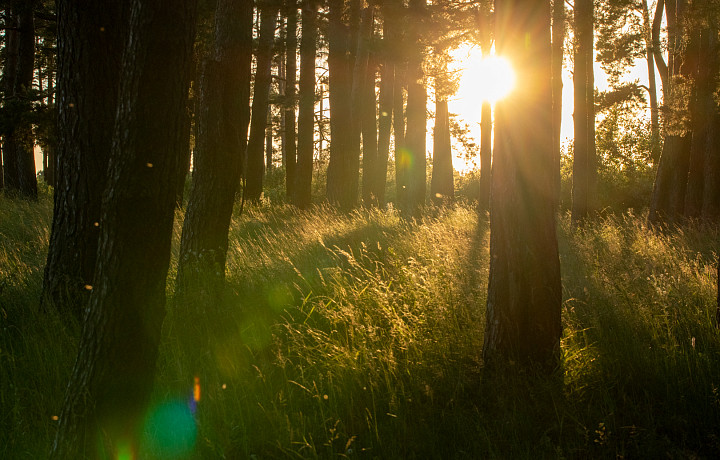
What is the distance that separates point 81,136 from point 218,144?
53.6 inches

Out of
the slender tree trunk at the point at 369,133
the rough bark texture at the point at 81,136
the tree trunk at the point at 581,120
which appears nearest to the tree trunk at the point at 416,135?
the slender tree trunk at the point at 369,133

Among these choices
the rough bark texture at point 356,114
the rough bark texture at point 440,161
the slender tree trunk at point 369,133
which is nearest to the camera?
the rough bark texture at point 356,114

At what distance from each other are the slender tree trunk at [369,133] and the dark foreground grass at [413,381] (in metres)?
10.8

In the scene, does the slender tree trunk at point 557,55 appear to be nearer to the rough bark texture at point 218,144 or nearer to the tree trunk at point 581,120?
the tree trunk at point 581,120

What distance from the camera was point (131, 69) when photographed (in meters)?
2.81

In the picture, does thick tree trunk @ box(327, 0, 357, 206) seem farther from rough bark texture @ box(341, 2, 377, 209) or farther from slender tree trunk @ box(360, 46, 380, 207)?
slender tree trunk @ box(360, 46, 380, 207)

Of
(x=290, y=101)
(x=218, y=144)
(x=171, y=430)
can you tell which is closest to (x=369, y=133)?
(x=290, y=101)

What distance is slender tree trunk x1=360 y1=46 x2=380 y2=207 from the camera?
15977mm

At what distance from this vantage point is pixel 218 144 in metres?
5.66

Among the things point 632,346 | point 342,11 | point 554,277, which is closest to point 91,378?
point 554,277

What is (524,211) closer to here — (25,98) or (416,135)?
(25,98)

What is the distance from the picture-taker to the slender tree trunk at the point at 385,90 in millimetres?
14711

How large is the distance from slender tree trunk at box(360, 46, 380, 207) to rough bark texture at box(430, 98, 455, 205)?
11.6 ft

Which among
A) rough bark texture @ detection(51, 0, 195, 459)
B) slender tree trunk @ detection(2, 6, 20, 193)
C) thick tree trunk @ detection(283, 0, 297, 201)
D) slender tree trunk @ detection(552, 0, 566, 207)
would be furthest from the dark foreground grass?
slender tree trunk @ detection(2, 6, 20, 193)
